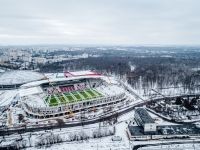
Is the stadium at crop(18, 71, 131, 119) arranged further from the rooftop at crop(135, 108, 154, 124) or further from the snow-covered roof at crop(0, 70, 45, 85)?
the snow-covered roof at crop(0, 70, 45, 85)

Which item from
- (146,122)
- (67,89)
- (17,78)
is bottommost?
(146,122)

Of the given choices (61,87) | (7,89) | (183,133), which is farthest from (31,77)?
(183,133)

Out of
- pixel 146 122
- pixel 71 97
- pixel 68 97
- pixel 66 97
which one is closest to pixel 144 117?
pixel 146 122

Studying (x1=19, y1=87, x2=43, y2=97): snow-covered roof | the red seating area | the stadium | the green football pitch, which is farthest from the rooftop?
(x1=19, y1=87, x2=43, y2=97): snow-covered roof

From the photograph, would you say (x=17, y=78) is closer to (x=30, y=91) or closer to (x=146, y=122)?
(x=30, y=91)

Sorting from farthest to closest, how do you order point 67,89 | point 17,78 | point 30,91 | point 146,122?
point 17,78 < point 67,89 < point 30,91 < point 146,122

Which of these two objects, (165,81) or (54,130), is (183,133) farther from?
(165,81)

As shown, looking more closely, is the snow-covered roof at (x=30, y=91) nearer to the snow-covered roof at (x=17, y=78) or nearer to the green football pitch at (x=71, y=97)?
the green football pitch at (x=71, y=97)

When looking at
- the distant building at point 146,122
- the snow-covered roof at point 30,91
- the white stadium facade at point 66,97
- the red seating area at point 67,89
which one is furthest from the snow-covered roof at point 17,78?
the distant building at point 146,122
